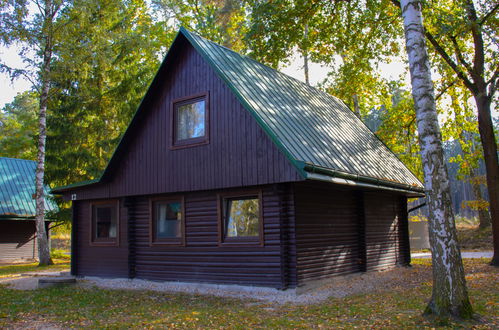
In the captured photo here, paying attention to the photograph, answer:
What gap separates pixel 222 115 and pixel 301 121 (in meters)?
2.19

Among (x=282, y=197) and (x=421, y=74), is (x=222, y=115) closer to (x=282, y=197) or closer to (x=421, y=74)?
(x=282, y=197)

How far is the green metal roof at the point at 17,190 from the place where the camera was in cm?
2369

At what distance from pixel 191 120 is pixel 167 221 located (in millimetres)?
3037

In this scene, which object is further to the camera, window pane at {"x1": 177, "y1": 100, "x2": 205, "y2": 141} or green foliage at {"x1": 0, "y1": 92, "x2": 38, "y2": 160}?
green foliage at {"x1": 0, "y1": 92, "x2": 38, "y2": 160}

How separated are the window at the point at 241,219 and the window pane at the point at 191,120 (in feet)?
6.87

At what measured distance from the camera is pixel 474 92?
15906mm

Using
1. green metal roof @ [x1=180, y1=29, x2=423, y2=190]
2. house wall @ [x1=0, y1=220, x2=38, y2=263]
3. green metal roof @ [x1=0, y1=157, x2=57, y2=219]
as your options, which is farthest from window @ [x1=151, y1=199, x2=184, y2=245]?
house wall @ [x1=0, y1=220, x2=38, y2=263]

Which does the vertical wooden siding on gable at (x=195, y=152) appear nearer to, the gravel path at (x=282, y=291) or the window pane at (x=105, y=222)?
the window pane at (x=105, y=222)

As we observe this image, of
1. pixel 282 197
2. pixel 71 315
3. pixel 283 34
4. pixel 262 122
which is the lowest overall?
pixel 71 315

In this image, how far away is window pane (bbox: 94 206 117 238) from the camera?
15337 mm

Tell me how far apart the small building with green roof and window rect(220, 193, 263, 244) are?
15.0 metres

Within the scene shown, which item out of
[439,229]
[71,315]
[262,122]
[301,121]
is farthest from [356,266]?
[71,315]

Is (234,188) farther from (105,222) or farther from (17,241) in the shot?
(17,241)

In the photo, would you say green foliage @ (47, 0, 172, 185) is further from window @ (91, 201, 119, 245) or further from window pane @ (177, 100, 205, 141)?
window pane @ (177, 100, 205, 141)
